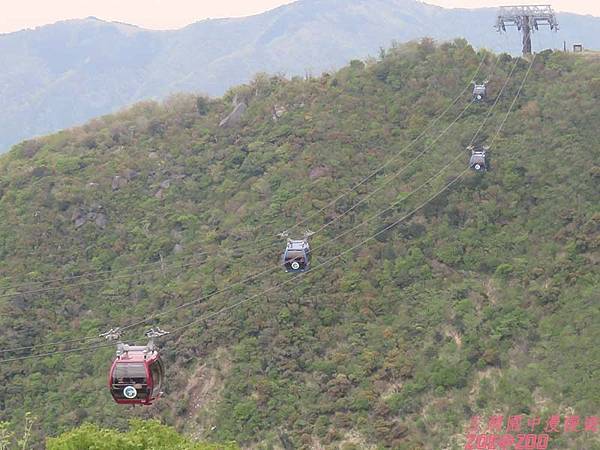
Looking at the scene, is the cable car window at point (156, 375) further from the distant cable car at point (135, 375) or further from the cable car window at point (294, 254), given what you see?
the cable car window at point (294, 254)

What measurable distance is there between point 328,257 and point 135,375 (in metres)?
19.7

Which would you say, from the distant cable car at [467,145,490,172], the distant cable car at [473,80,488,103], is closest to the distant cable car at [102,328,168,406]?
the distant cable car at [467,145,490,172]

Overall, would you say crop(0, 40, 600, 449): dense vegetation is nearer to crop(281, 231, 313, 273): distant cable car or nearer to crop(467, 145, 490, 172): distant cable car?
crop(467, 145, 490, 172): distant cable car

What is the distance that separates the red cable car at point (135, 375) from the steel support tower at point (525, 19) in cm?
4424

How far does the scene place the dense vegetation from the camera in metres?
36.3

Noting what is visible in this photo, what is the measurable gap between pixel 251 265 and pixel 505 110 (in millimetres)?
21290

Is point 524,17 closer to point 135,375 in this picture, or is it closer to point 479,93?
point 479,93

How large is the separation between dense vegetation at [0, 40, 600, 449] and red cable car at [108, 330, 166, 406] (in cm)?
255

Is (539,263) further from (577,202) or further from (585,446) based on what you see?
(585,446)

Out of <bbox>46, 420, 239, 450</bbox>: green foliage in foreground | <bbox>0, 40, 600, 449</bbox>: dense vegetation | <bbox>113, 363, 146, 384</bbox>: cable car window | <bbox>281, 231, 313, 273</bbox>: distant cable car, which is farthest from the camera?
<bbox>0, 40, 600, 449</bbox>: dense vegetation

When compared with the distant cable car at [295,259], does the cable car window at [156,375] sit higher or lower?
lower

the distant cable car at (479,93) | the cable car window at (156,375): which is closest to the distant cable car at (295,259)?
the cable car window at (156,375)

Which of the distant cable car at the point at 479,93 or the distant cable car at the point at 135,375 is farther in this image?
the distant cable car at the point at 479,93

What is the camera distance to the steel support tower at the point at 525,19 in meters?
60.9
